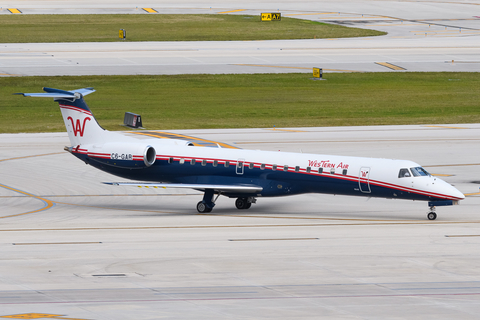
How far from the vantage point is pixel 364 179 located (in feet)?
110

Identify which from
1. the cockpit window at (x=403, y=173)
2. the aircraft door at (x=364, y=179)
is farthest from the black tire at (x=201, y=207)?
the cockpit window at (x=403, y=173)

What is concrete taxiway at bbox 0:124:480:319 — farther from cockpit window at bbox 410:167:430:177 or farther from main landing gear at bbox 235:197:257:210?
cockpit window at bbox 410:167:430:177

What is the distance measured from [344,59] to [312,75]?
939cm

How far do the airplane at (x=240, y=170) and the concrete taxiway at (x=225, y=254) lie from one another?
114cm

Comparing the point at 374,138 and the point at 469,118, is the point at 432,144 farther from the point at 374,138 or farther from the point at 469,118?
the point at 469,118

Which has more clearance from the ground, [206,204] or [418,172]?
[418,172]

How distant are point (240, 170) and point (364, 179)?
18.8 feet

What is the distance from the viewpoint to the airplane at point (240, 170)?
33.4 meters

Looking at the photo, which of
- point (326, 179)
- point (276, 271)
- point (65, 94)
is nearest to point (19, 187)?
point (65, 94)

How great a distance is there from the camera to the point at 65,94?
128ft

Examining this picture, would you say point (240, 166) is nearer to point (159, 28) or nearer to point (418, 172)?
point (418, 172)

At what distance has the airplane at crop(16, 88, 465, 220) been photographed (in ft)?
109

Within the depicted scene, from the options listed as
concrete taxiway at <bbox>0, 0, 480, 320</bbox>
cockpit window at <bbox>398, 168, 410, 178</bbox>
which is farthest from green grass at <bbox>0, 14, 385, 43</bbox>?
cockpit window at <bbox>398, 168, 410, 178</bbox>

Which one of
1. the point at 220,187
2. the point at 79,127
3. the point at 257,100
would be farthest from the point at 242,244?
the point at 257,100
